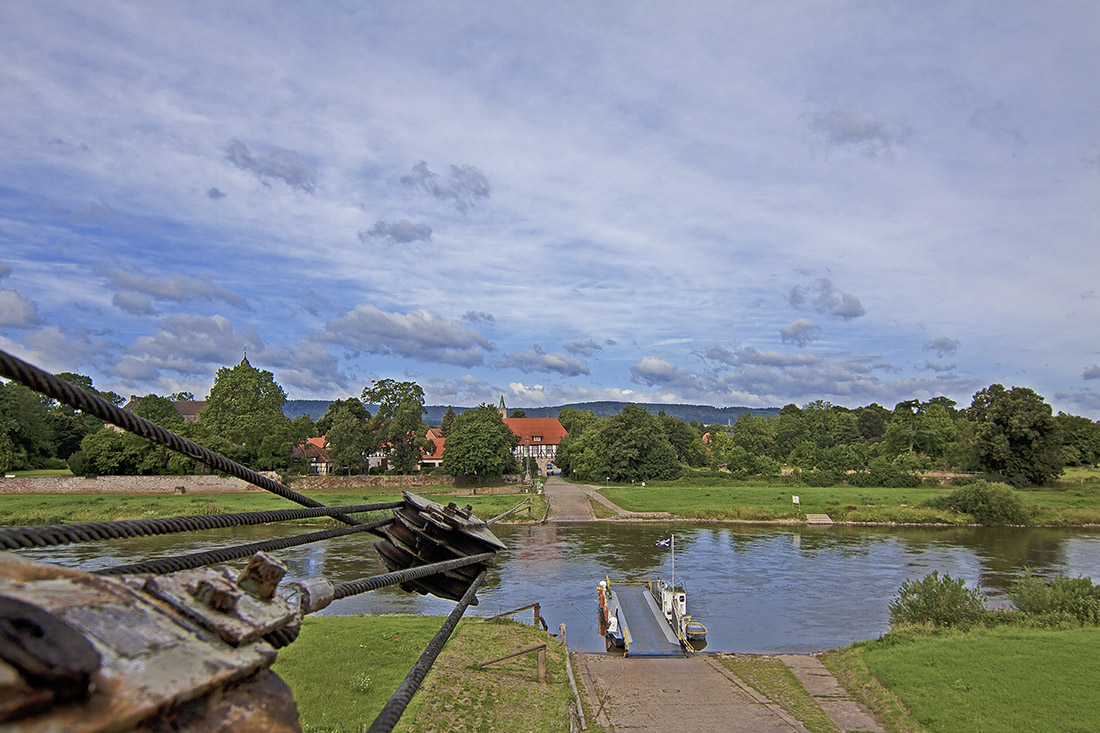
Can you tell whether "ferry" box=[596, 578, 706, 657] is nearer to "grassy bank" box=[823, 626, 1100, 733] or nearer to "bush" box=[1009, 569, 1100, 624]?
"grassy bank" box=[823, 626, 1100, 733]

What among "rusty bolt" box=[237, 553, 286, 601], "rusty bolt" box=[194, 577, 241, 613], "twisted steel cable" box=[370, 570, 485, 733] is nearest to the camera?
"rusty bolt" box=[194, 577, 241, 613]

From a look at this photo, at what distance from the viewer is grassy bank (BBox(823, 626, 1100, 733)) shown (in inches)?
551

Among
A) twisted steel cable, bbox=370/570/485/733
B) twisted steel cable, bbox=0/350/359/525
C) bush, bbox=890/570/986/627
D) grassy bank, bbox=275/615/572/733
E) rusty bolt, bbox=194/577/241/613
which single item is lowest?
grassy bank, bbox=275/615/572/733

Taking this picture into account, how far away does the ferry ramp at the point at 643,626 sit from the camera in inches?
818

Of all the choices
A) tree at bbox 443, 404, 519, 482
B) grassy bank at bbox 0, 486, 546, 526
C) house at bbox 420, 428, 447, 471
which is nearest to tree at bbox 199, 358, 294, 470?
grassy bank at bbox 0, 486, 546, 526

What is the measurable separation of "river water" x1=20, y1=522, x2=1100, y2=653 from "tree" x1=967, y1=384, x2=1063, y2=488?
18.5 m

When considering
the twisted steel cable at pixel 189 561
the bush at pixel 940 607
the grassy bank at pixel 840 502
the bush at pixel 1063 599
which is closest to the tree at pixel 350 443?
the grassy bank at pixel 840 502

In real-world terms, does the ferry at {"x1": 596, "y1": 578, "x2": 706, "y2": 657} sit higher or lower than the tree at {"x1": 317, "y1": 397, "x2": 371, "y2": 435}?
lower

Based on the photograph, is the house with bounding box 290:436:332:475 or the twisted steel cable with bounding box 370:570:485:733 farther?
the house with bounding box 290:436:332:475

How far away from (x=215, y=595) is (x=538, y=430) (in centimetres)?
10864

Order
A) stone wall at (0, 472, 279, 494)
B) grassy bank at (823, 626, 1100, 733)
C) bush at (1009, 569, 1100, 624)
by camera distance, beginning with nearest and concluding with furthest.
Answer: grassy bank at (823, 626, 1100, 733)
bush at (1009, 569, 1100, 624)
stone wall at (0, 472, 279, 494)

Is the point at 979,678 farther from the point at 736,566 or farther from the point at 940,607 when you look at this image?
the point at 736,566

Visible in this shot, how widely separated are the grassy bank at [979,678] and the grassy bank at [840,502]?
3060 cm

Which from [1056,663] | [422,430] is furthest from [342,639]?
[422,430]
